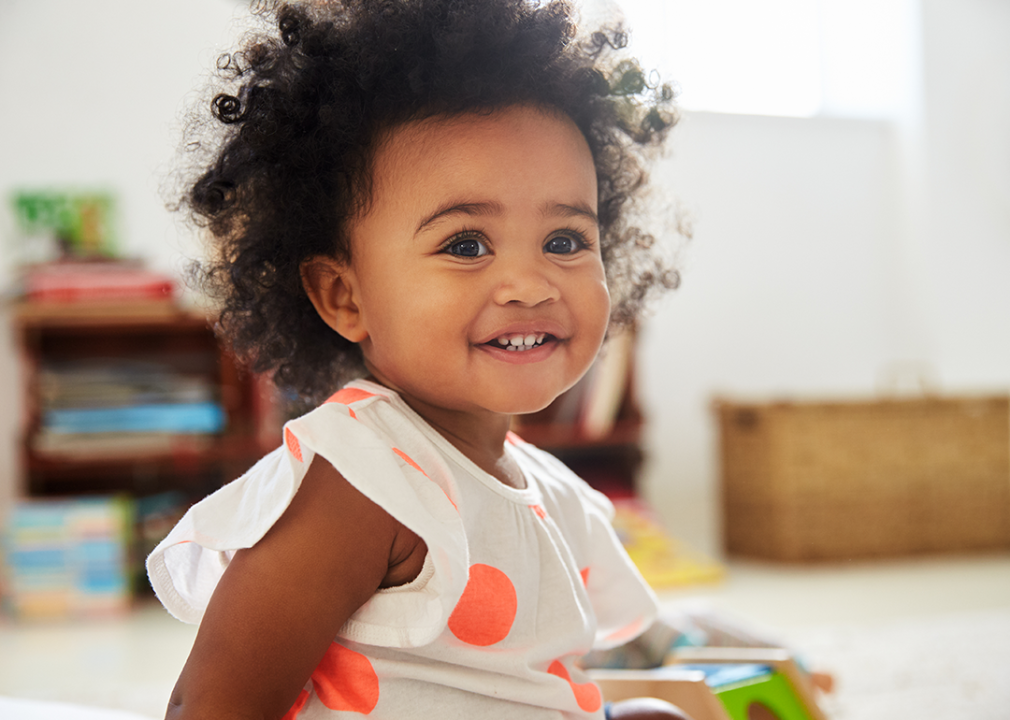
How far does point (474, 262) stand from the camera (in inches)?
21.1

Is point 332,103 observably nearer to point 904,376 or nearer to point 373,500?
point 373,500

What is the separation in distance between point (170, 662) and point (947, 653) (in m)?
1.32

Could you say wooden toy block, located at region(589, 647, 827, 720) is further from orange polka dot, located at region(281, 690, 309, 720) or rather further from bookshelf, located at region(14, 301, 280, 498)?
bookshelf, located at region(14, 301, 280, 498)

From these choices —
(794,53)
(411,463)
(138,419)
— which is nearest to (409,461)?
(411,463)

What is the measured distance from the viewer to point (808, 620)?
5.62 feet

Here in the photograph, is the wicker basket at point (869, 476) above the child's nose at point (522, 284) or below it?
below

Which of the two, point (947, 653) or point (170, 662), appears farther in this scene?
point (170, 662)

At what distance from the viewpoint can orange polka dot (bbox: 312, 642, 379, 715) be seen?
507 millimetres

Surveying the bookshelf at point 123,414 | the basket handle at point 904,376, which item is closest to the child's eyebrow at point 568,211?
the bookshelf at point 123,414

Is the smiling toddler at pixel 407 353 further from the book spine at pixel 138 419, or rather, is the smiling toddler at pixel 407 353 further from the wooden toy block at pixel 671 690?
the book spine at pixel 138 419

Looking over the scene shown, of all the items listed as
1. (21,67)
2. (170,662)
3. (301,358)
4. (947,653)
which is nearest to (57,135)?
(21,67)

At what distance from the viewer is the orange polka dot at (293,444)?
1.60 feet

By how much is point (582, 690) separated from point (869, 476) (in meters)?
1.99

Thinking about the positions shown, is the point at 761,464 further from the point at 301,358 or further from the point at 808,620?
the point at 301,358
